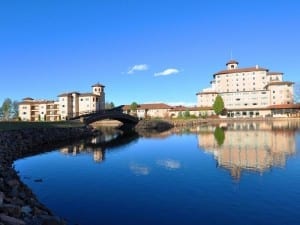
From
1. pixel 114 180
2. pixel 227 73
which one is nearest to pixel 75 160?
pixel 114 180

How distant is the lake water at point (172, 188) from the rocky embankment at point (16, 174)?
150 cm

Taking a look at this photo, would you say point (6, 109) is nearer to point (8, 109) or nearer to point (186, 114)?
point (8, 109)

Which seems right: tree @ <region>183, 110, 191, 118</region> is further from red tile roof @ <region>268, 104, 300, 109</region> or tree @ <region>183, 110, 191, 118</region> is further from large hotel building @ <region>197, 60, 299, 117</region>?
red tile roof @ <region>268, 104, 300, 109</region>

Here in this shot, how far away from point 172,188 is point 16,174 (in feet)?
32.9

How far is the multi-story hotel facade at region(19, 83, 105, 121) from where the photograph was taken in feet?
452

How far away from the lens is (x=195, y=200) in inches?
631

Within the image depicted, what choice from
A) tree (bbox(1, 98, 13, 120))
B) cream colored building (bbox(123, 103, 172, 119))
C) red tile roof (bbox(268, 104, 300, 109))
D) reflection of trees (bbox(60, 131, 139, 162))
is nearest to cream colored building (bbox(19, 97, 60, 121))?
tree (bbox(1, 98, 13, 120))

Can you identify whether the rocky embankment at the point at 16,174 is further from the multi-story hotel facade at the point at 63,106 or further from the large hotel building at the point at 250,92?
the large hotel building at the point at 250,92

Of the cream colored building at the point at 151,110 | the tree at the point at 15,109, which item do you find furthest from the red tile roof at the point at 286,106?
the tree at the point at 15,109

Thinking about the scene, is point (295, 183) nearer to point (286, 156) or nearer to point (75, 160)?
point (286, 156)

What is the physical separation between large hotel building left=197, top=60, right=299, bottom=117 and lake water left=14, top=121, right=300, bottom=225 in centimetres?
11078

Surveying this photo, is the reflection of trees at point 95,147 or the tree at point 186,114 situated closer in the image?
the reflection of trees at point 95,147

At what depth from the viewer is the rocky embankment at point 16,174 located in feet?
32.8

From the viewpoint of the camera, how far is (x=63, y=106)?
139 metres
